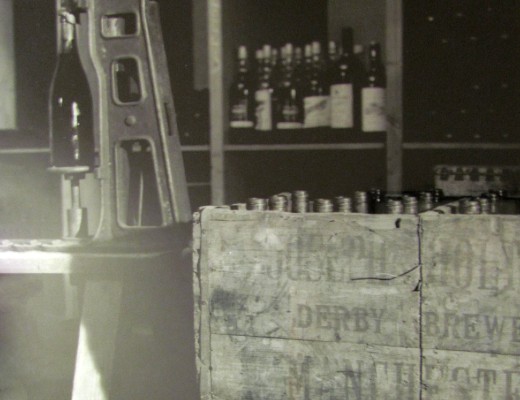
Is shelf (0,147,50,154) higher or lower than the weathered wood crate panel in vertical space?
higher

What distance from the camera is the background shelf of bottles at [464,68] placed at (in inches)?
81.4

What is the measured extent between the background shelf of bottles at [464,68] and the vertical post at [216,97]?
0.56 m

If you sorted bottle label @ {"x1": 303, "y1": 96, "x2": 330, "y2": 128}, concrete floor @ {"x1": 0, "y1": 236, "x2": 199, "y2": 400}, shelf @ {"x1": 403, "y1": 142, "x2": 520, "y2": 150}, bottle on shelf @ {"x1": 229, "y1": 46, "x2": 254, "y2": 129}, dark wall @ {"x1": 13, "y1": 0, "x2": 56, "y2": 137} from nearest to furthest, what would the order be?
1. concrete floor @ {"x1": 0, "y1": 236, "x2": 199, "y2": 400}
2. shelf @ {"x1": 403, "y1": 142, "x2": 520, "y2": 150}
3. bottle label @ {"x1": 303, "y1": 96, "x2": 330, "y2": 128}
4. bottle on shelf @ {"x1": 229, "y1": 46, "x2": 254, "y2": 129}
5. dark wall @ {"x1": 13, "y1": 0, "x2": 56, "y2": 137}

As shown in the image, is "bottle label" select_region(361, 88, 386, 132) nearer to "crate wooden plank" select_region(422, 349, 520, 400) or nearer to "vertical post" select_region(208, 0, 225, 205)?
"vertical post" select_region(208, 0, 225, 205)

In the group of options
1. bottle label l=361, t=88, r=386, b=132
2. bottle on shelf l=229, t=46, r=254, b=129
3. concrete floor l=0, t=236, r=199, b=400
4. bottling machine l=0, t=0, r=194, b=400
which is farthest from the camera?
bottle on shelf l=229, t=46, r=254, b=129

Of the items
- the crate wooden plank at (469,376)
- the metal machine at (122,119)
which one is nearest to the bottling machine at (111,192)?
the metal machine at (122,119)

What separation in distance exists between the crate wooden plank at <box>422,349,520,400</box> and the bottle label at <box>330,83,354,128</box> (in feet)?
3.84

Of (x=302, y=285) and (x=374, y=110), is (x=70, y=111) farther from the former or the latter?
(x=302, y=285)

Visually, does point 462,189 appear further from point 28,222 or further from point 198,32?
point 28,222

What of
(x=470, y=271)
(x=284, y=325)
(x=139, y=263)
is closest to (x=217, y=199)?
(x=139, y=263)

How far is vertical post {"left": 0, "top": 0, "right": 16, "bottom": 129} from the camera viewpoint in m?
2.52

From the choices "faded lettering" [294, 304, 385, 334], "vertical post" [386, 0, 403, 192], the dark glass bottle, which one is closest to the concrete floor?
the dark glass bottle

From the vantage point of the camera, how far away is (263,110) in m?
2.32

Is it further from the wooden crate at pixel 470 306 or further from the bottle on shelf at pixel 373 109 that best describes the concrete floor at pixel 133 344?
the bottle on shelf at pixel 373 109
